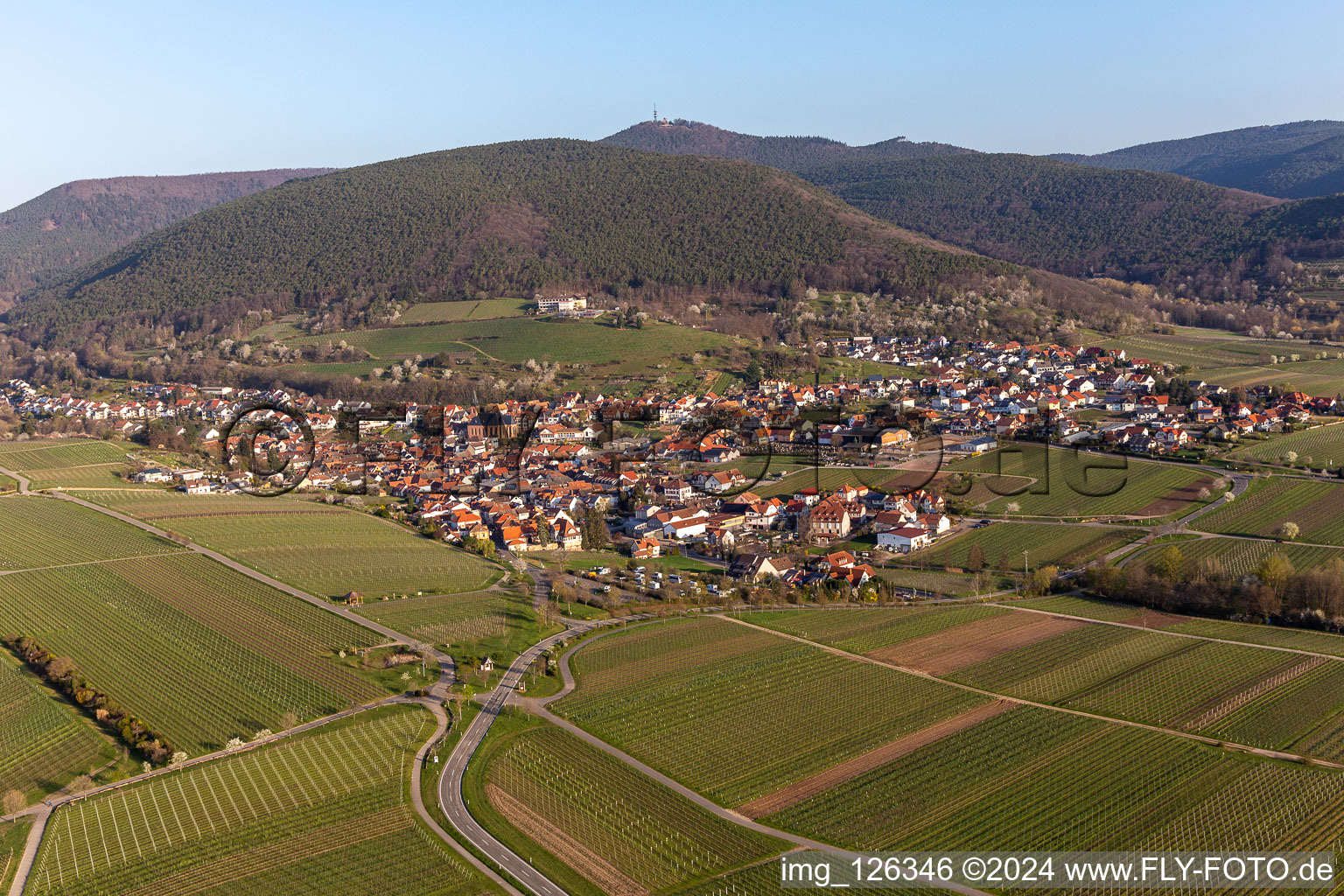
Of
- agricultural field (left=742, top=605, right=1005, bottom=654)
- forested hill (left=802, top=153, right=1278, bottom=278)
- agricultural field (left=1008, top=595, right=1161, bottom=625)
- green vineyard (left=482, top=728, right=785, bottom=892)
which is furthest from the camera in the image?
forested hill (left=802, top=153, right=1278, bottom=278)

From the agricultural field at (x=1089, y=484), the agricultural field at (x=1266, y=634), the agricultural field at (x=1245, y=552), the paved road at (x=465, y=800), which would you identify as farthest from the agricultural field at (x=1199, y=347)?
the paved road at (x=465, y=800)

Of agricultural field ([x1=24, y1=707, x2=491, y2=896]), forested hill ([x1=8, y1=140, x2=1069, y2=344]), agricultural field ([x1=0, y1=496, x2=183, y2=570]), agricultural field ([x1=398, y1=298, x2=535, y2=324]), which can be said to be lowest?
agricultural field ([x1=24, y1=707, x2=491, y2=896])

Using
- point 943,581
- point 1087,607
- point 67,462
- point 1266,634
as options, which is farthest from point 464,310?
point 1266,634

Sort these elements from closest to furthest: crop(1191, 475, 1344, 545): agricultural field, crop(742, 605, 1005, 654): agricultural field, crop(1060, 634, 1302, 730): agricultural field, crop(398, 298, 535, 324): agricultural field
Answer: crop(1060, 634, 1302, 730): agricultural field
crop(742, 605, 1005, 654): agricultural field
crop(1191, 475, 1344, 545): agricultural field
crop(398, 298, 535, 324): agricultural field

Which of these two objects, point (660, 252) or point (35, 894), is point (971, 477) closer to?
point (35, 894)

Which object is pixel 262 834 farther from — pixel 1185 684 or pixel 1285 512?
pixel 1285 512

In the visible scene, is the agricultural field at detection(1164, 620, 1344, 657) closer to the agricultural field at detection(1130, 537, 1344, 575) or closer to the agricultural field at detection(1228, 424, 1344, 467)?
the agricultural field at detection(1130, 537, 1344, 575)

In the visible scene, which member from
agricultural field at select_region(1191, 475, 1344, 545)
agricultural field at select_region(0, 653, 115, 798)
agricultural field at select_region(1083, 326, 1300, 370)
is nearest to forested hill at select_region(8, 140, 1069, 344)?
agricultural field at select_region(1083, 326, 1300, 370)

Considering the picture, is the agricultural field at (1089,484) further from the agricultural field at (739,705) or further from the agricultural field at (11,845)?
the agricultural field at (11,845)
